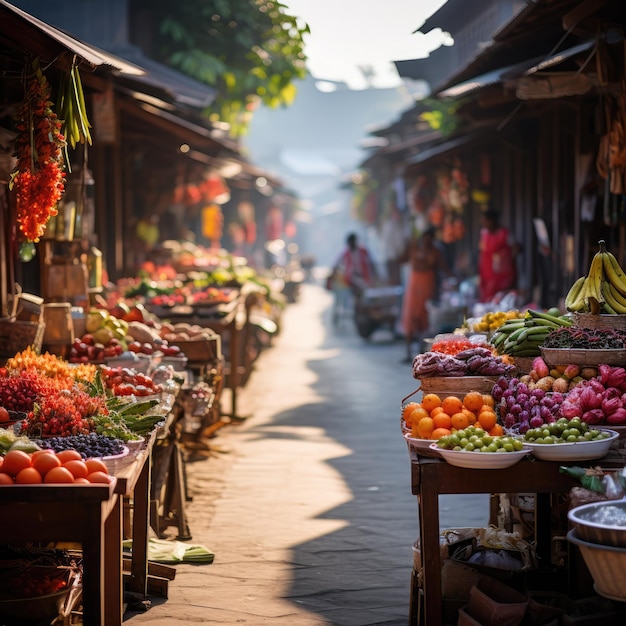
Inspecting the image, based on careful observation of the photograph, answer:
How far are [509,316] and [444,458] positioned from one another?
3.57m

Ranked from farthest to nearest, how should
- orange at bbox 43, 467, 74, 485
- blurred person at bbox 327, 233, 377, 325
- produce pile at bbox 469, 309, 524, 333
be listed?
blurred person at bbox 327, 233, 377, 325
produce pile at bbox 469, 309, 524, 333
orange at bbox 43, 467, 74, 485

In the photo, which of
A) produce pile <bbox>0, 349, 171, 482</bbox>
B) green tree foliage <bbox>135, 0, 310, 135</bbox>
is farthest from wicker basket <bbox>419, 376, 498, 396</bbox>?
green tree foliage <bbox>135, 0, 310, 135</bbox>

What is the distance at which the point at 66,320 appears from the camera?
26.9 ft

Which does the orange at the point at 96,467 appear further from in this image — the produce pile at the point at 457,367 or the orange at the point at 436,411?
the produce pile at the point at 457,367

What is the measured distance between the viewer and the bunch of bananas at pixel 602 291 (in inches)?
257

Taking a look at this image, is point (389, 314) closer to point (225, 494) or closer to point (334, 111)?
point (225, 494)

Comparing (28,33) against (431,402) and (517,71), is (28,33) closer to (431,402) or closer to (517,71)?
(431,402)

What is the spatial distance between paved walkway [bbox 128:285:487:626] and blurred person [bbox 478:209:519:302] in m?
1.80

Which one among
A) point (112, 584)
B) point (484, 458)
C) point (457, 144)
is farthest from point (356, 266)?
point (112, 584)

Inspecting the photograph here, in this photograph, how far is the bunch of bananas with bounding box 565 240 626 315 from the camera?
257 inches

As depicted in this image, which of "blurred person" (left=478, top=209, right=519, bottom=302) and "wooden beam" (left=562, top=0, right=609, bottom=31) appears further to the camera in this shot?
"blurred person" (left=478, top=209, right=519, bottom=302)

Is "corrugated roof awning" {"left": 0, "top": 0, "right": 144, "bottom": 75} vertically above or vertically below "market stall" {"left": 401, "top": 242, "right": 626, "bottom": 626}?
above

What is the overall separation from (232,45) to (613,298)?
583 inches

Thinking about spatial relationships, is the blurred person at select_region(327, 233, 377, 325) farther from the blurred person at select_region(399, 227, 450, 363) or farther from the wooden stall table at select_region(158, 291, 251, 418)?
the wooden stall table at select_region(158, 291, 251, 418)
